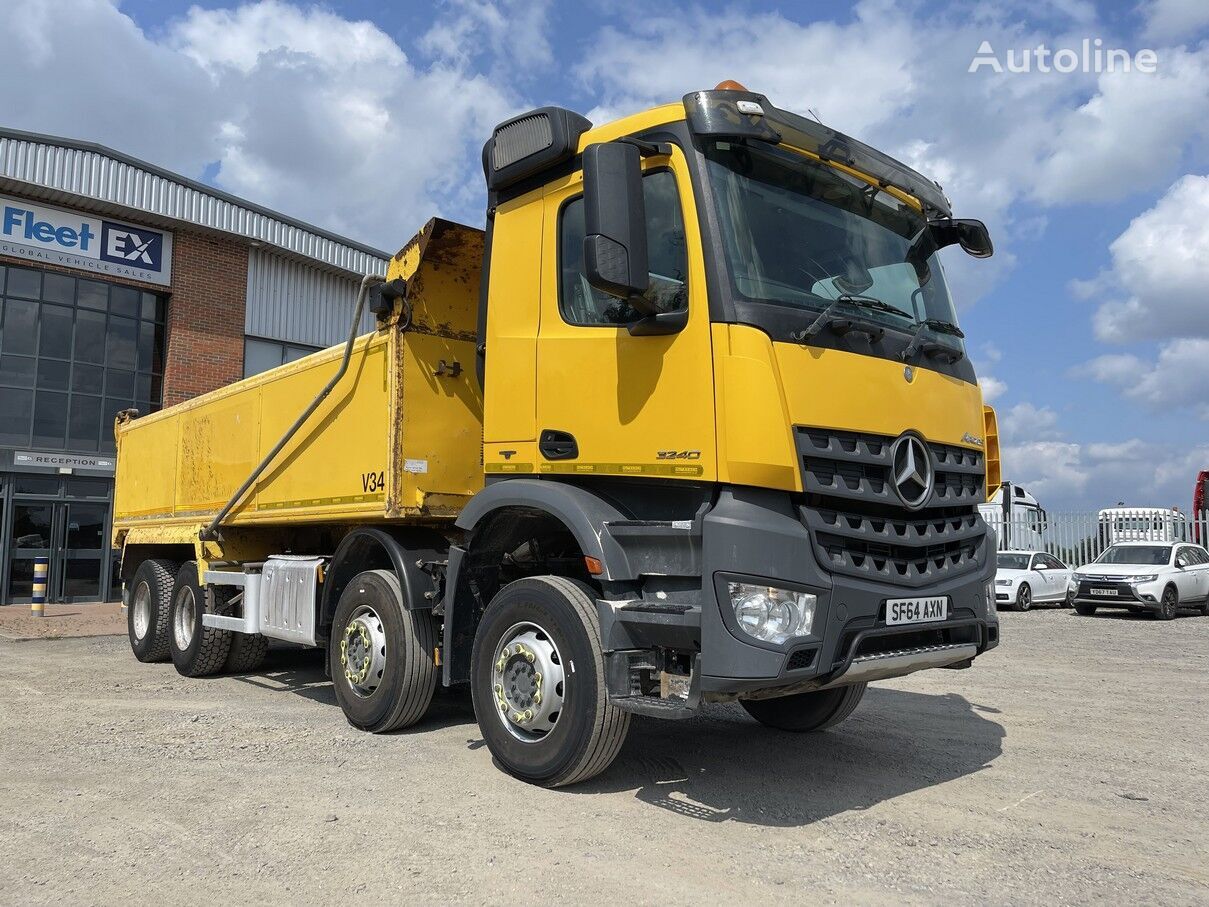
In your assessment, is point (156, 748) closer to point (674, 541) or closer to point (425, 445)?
point (425, 445)

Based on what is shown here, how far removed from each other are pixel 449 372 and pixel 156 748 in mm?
2995

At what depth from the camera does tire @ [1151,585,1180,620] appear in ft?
60.7

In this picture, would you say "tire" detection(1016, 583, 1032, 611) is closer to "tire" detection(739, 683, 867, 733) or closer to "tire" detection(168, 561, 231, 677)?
"tire" detection(739, 683, 867, 733)

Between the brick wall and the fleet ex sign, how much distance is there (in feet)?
1.30

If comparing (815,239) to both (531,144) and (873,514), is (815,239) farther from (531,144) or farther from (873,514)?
(531,144)

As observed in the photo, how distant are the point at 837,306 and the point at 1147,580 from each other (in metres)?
17.3

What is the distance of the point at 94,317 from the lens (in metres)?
19.1

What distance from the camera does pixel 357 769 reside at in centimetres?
537

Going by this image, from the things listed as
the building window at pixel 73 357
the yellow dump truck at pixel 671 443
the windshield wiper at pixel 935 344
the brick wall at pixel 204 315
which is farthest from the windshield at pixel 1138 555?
the building window at pixel 73 357

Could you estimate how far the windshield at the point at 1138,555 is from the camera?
19.2m

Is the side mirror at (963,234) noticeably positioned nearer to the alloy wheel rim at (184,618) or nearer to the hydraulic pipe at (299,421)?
the hydraulic pipe at (299,421)

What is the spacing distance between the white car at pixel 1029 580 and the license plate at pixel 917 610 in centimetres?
1734

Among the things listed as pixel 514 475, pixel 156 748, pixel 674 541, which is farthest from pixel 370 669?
pixel 674 541

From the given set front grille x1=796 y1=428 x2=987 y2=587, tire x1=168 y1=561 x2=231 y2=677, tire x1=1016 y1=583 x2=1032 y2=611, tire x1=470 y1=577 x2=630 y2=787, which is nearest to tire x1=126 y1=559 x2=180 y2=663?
tire x1=168 y1=561 x2=231 y2=677
